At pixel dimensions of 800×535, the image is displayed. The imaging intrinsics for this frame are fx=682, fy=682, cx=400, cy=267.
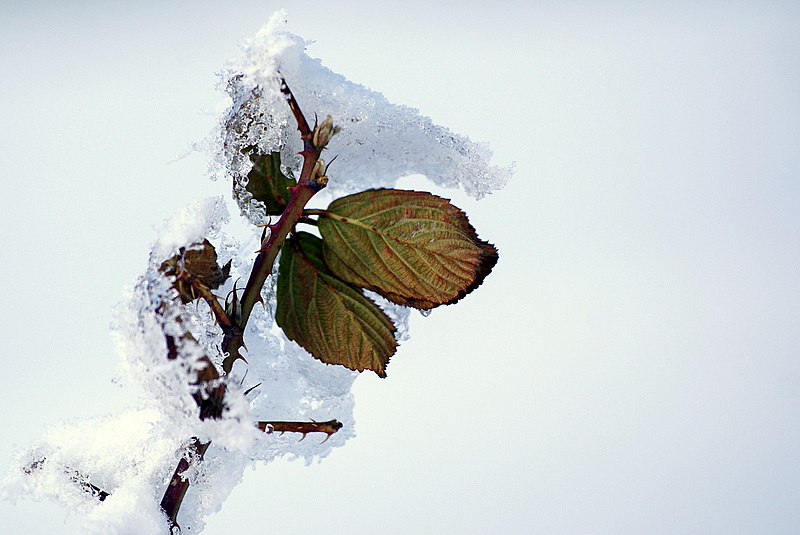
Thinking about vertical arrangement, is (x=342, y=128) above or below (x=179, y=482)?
above

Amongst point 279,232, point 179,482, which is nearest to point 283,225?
point 279,232

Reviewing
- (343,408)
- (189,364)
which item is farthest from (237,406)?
(343,408)

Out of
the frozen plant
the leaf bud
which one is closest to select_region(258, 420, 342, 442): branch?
the frozen plant

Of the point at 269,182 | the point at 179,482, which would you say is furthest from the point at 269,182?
the point at 179,482

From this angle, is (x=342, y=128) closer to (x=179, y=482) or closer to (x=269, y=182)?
(x=269, y=182)

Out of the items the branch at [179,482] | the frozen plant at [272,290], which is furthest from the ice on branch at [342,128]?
the branch at [179,482]

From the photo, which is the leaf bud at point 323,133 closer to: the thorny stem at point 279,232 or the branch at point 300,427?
the thorny stem at point 279,232

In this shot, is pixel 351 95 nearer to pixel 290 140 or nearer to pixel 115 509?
pixel 290 140
